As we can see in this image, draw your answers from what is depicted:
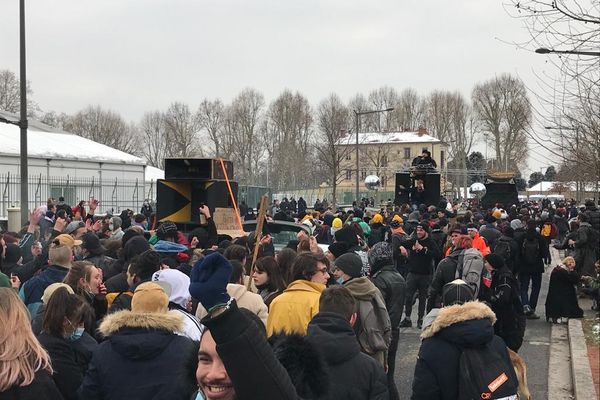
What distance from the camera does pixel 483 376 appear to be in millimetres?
4219

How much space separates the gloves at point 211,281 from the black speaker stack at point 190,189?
1141cm

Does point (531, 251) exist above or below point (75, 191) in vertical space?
below

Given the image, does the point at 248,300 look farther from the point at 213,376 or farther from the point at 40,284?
the point at 213,376

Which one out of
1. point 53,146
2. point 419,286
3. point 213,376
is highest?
point 53,146

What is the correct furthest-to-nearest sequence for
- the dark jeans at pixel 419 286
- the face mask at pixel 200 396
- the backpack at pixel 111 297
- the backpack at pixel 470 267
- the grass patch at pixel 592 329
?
the dark jeans at pixel 419 286 < the grass patch at pixel 592 329 < the backpack at pixel 470 267 < the backpack at pixel 111 297 < the face mask at pixel 200 396

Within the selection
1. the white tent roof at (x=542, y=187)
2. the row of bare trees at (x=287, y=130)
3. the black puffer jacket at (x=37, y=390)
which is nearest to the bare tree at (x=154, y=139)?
the row of bare trees at (x=287, y=130)

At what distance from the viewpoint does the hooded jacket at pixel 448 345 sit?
14.0 ft

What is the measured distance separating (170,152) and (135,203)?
63.2 metres

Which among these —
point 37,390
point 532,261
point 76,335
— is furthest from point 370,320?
point 532,261

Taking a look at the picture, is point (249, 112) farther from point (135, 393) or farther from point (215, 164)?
point (135, 393)

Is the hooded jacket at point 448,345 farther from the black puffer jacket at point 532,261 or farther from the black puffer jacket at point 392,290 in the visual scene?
the black puffer jacket at point 532,261

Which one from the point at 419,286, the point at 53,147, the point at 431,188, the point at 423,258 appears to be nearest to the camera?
the point at 423,258

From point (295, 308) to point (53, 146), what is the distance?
30416 millimetres

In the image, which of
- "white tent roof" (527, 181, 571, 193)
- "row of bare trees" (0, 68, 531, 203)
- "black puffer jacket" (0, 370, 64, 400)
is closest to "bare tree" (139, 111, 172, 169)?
"row of bare trees" (0, 68, 531, 203)
